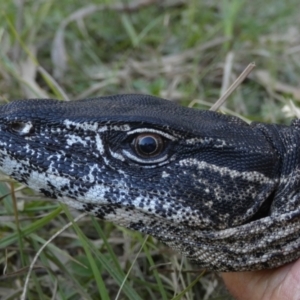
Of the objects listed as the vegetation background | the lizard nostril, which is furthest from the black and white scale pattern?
the vegetation background

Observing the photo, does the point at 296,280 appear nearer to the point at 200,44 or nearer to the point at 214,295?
the point at 214,295

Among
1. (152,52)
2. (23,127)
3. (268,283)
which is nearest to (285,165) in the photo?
(268,283)

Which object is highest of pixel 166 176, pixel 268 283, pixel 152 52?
pixel 152 52

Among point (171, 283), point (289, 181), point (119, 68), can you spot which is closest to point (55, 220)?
point (171, 283)

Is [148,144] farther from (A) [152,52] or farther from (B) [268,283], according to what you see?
(A) [152,52]

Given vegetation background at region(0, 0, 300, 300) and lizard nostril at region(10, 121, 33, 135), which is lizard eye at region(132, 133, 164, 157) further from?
vegetation background at region(0, 0, 300, 300)

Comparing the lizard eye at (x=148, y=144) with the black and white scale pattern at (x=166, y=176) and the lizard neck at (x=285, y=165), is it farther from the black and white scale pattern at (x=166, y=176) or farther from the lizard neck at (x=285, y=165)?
the lizard neck at (x=285, y=165)
